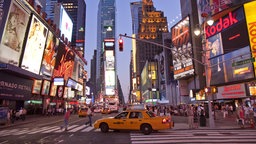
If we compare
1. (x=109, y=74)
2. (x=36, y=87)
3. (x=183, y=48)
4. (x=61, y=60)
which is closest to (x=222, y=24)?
(x=183, y=48)

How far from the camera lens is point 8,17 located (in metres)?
30.8

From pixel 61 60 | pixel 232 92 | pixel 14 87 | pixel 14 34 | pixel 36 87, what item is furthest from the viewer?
pixel 61 60

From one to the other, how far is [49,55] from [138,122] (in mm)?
38123

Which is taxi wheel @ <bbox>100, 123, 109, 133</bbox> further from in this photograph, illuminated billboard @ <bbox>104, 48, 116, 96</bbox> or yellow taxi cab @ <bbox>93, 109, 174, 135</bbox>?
illuminated billboard @ <bbox>104, 48, 116, 96</bbox>

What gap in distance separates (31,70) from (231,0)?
1625 inches

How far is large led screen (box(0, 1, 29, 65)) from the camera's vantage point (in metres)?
31.1

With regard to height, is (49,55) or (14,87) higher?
(49,55)

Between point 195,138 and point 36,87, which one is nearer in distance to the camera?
point 195,138

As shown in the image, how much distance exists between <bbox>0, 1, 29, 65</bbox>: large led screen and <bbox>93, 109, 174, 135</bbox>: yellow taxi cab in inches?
902

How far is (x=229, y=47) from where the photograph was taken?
45.3 meters

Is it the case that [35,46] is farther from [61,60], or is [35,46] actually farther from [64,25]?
[64,25]

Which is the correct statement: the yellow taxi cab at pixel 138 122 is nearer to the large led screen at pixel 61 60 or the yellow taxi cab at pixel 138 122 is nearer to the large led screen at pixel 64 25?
the large led screen at pixel 61 60

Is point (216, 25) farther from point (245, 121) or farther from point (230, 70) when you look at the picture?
→ point (245, 121)

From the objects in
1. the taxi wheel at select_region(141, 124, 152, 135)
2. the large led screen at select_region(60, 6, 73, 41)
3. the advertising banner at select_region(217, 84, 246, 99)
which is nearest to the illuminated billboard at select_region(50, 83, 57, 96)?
the large led screen at select_region(60, 6, 73, 41)
